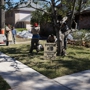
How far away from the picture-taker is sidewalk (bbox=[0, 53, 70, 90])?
528 centimetres

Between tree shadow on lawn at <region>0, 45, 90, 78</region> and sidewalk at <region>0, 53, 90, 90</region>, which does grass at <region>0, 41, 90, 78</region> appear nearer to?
tree shadow on lawn at <region>0, 45, 90, 78</region>

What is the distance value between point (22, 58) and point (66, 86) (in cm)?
404

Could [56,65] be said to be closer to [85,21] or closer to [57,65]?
[57,65]

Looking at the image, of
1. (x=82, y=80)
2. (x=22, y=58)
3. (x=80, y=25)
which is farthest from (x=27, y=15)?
(x=82, y=80)

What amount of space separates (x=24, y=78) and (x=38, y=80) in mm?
489

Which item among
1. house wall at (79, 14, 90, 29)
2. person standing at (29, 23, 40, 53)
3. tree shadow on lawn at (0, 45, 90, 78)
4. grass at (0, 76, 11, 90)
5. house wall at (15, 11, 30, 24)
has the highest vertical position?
house wall at (15, 11, 30, 24)

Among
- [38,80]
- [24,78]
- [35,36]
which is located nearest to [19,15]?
[35,36]

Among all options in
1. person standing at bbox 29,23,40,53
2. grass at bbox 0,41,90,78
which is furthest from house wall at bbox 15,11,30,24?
grass at bbox 0,41,90,78

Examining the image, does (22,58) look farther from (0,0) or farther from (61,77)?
(0,0)

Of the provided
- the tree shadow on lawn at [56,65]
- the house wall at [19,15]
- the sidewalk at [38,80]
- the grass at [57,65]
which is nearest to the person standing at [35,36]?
the grass at [57,65]

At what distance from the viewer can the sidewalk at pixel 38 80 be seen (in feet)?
17.3

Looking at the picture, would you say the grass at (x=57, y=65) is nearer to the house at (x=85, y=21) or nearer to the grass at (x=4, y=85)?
the grass at (x=4, y=85)

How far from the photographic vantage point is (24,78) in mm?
6043

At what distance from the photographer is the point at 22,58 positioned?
8.98 meters
